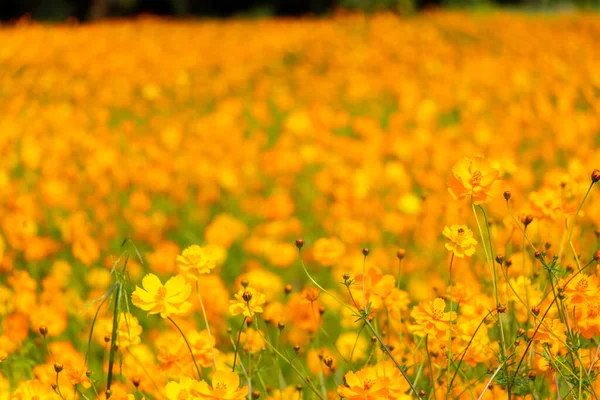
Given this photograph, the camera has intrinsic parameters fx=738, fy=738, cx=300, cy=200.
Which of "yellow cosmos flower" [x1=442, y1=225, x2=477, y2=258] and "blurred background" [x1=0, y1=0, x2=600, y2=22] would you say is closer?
"yellow cosmos flower" [x1=442, y1=225, x2=477, y2=258]

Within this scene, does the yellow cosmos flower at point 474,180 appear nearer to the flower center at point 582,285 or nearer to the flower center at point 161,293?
the flower center at point 582,285

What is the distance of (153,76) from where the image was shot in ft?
20.2

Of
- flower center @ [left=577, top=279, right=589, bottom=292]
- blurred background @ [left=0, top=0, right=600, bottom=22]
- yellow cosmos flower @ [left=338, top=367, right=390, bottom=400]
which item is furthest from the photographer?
blurred background @ [left=0, top=0, right=600, bottom=22]

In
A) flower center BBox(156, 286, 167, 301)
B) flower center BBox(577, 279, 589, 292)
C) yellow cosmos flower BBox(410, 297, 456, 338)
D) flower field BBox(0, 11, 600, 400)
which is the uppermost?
flower center BBox(577, 279, 589, 292)

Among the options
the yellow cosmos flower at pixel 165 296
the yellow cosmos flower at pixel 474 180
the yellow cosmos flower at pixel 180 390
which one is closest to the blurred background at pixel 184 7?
the yellow cosmos flower at pixel 474 180

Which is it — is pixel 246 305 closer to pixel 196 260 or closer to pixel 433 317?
pixel 196 260

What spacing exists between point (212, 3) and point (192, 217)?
1393 centimetres

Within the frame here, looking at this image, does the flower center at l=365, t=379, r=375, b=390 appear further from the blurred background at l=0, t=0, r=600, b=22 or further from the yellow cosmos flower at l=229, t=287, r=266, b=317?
the blurred background at l=0, t=0, r=600, b=22

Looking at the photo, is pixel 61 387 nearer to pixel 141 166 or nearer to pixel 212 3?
pixel 141 166

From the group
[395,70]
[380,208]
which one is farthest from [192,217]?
[395,70]

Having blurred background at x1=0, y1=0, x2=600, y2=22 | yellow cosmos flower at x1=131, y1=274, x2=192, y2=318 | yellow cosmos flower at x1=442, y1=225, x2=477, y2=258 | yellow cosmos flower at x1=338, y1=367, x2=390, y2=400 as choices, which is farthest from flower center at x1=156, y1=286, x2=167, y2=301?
blurred background at x1=0, y1=0, x2=600, y2=22

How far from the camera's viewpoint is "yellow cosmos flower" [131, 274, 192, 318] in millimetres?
1062

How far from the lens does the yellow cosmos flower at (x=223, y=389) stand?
3.03ft

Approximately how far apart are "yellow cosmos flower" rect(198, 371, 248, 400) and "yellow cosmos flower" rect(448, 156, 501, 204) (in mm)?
423
